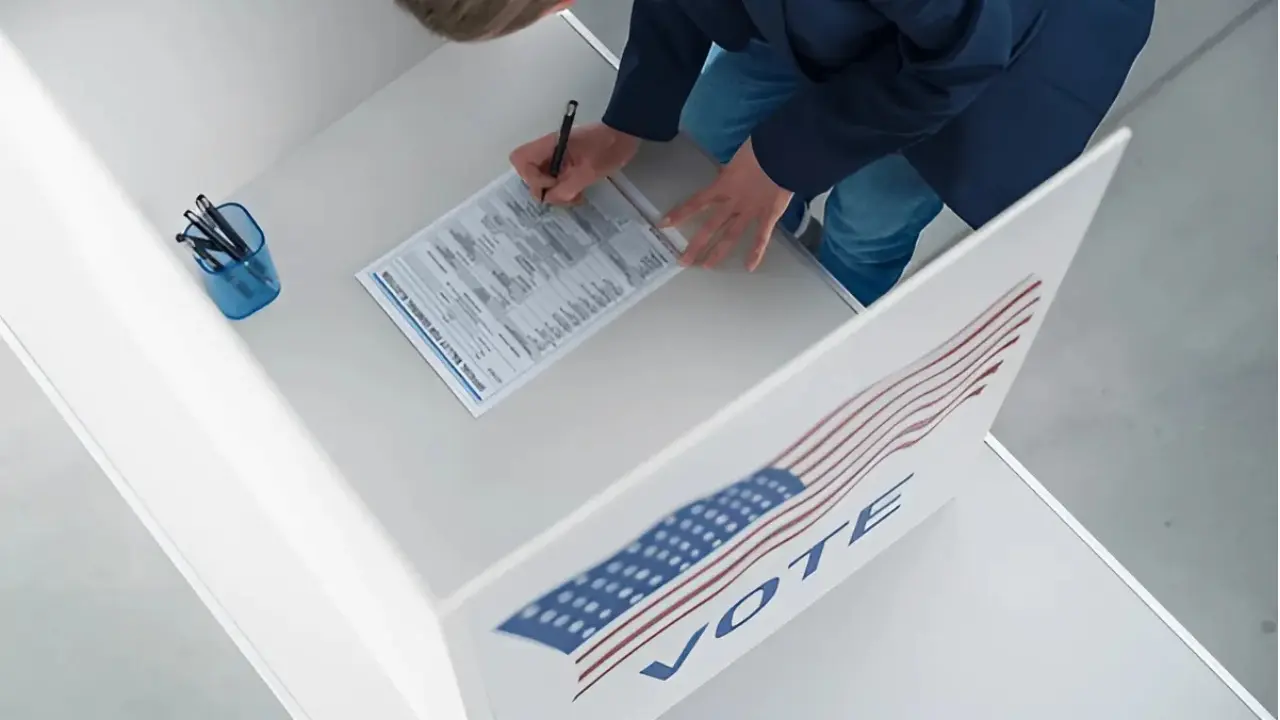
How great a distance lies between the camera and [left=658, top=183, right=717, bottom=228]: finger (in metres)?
1.16

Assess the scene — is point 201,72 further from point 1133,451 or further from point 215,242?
point 1133,451

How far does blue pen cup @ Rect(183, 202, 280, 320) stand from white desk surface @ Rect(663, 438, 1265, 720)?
0.71 meters

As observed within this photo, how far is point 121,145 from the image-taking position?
1.15m

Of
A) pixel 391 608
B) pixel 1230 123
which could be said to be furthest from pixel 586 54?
pixel 1230 123

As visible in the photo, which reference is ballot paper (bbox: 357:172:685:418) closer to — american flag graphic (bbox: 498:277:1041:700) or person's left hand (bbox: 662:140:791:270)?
person's left hand (bbox: 662:140:791:270)

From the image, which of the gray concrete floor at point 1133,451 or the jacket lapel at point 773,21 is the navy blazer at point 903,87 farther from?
the gray concrete floor at point 1133,451

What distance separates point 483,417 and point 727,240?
0.29 meters

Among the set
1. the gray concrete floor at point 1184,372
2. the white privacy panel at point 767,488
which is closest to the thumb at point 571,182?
the white privacy panel at point 767,488

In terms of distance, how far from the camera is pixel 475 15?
2.88ft

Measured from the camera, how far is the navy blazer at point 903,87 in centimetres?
99

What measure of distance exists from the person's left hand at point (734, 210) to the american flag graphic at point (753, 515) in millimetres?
226

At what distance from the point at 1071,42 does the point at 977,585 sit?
0.72m

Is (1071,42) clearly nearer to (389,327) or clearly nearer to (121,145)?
(389,327)

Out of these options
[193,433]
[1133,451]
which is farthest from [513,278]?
[1133,451]
